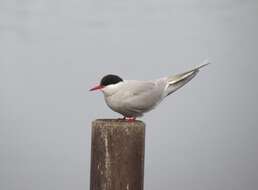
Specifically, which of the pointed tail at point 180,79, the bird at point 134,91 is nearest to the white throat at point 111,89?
the bird at point 134,91

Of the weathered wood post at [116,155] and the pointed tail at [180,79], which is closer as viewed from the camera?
the weathered wood post at [116,155]

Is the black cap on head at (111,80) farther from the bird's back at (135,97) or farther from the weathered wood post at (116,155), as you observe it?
the weathered wood post at (116,155)

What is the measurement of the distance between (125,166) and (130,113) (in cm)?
35

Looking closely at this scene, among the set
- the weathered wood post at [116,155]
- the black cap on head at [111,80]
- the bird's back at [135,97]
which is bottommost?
the weathered wood post at [116,155]

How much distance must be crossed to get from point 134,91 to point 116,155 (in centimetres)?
36

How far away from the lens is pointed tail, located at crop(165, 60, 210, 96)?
1.47 meters

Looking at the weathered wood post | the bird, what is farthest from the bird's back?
the weathered wood post

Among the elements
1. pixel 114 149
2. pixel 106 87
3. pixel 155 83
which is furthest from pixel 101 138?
pixel 155 83

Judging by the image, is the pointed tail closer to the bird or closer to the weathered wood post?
the bird

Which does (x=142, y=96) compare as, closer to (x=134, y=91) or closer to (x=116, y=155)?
(x=134, y=91)

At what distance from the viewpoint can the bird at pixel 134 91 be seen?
1.39 m

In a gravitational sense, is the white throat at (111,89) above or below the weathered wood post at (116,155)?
above

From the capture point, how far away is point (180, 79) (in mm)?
1483

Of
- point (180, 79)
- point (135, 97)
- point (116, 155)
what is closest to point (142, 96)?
point (135, 97)
